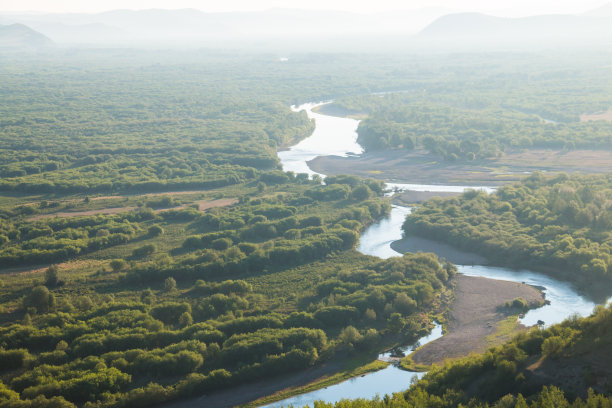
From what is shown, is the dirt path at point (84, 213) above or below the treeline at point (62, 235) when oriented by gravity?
below

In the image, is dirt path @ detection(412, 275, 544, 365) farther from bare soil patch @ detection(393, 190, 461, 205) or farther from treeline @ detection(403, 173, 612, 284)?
bare soil patch @ detection(393, 190, 461, 205)

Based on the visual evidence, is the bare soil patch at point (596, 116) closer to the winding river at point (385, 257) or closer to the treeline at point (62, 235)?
the winding river at point (385, 257)

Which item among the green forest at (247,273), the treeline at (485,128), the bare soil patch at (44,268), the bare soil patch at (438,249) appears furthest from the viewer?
the treeline at (485,128)

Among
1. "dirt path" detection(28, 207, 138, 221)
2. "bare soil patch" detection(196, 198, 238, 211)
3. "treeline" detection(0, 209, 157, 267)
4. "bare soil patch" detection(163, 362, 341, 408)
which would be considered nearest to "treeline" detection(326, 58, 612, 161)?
"bare soil patch" detection(196, 198, 238, 211)

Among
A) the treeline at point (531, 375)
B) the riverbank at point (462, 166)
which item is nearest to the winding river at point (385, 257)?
the riverbank at point (462, 166)

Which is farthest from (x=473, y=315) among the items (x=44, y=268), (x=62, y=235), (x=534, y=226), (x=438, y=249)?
(x=62, y=235)

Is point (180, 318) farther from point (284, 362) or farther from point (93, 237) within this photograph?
point (93, 237)

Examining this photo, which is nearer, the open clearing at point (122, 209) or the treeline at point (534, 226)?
the treeline at point (534, 226)

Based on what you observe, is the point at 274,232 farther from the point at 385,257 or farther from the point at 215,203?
the point at 215,203
